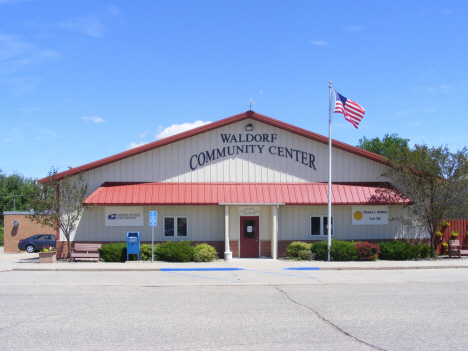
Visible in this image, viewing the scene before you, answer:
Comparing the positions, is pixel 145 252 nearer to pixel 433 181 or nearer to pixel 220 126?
pixel 220 126

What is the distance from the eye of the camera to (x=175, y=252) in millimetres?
20406

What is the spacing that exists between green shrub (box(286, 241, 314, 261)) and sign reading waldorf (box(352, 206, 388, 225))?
3.23 metres

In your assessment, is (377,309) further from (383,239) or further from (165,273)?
(383,239)

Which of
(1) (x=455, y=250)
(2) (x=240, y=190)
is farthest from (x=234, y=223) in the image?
(1) (x=455, y=250)

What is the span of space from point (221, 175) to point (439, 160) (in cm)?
1075

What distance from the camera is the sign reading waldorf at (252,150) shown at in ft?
75.7

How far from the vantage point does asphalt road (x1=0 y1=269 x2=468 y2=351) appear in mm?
7066

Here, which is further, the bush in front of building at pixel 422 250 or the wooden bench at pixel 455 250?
the wooden bench at pixel 455 250

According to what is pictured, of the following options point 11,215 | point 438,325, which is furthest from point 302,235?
point 11,215

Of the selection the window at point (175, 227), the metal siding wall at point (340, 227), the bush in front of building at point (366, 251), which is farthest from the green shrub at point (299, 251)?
the window at point (175, 227)

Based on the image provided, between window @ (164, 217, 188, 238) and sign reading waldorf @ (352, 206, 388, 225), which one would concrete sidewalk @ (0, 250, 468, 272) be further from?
sign reading waldorf @ (352, 206, 388, 225)

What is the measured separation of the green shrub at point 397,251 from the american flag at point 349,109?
6019 mm

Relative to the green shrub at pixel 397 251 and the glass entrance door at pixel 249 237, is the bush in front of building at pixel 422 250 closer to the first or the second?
the green shrub at pixel 397 251

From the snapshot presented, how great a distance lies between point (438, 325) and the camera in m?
8.13
